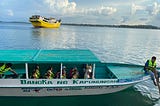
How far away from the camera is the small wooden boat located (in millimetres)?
10898

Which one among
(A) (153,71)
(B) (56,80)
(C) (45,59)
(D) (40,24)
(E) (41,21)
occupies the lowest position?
(B) (56,80)

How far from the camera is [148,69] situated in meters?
12.9

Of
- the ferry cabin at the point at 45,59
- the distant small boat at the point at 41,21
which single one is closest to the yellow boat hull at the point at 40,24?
the distant small boat at the point at 41,21

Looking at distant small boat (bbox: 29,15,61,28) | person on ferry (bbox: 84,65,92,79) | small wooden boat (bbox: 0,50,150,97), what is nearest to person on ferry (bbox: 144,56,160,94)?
small wooden boat (bbox: 0,50,150,97)

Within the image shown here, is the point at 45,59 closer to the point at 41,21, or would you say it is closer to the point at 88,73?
the point at 88,73

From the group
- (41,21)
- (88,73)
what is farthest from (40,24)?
(88,73)

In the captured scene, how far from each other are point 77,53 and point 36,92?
3360 millimetres

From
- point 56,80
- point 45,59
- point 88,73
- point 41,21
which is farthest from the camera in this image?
point 41,21

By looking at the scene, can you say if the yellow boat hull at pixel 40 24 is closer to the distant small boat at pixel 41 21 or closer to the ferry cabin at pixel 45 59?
the distant small boat at pixel 41 21

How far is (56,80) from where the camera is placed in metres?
11.0

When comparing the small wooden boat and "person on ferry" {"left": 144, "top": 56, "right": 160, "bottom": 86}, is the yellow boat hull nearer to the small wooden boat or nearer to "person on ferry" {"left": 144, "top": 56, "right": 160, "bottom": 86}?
the small wooden boat

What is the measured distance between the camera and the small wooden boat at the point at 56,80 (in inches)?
429

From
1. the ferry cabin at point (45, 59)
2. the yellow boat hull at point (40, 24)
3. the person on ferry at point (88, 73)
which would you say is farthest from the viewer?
the yellow boat hull at point (40, 24)

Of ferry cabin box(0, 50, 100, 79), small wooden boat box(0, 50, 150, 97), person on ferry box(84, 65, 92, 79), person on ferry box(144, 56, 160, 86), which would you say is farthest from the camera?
person on ferry box(144, 56, 160, 86)
